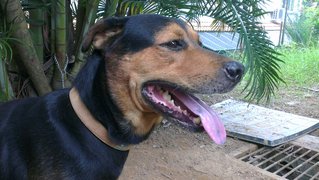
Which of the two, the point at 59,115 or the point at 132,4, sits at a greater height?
the point at 132,4

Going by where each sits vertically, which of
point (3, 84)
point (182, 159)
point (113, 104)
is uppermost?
point (113, 104)

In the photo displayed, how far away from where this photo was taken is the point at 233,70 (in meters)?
2.15

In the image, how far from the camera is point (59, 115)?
2195 millimetres

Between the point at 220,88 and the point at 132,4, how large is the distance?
194 centimetres

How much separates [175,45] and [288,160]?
248cm

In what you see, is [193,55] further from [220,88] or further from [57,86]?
[57,86]

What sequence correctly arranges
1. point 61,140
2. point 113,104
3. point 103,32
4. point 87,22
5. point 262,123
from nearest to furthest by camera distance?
point 61,140 < point 113,104 < point 103,32 < point 87,22 < point 262,123

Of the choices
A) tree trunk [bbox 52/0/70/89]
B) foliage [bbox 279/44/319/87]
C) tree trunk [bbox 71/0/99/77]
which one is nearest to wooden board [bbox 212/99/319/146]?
tree trunk [bbox 71/0/99/77]

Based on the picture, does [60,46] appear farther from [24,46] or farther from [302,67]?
[302,67]

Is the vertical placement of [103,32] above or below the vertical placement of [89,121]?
above

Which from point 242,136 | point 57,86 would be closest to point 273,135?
point 242,136

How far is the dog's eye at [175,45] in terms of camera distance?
2.23m

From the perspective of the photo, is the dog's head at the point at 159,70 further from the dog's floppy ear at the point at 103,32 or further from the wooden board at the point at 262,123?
the wooden board at the point at 262,123

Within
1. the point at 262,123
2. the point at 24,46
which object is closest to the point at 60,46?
the point at 24,46
